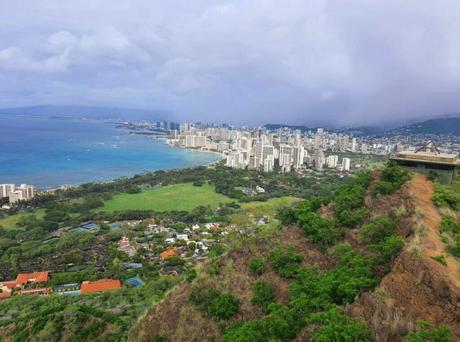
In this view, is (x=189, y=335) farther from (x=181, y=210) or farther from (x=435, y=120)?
(x=435, y=120)

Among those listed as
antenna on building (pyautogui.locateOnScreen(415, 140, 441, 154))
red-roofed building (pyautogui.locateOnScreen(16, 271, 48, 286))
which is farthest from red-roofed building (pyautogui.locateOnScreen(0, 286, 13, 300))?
antenna on building (pyautogui.locateOnScreen(415, 140, 441, 154))

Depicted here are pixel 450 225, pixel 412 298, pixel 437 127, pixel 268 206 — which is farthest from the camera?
pixel 437 127

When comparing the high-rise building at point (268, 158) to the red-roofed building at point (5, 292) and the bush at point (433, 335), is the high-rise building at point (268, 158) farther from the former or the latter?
the bush at point (433, 335)

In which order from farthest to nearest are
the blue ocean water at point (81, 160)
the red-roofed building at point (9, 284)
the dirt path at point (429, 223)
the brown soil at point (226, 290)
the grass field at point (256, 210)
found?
1. the blue ocean water at point (81, 160)
2. the grass field at point (256, 210)
3. the red-roofed building at point (9, 284)
4. the brown soil at point (226, 290)
5. the dirt path at point (429, 223)

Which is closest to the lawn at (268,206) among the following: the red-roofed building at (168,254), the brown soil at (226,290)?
the red-roofed building at (168,254)

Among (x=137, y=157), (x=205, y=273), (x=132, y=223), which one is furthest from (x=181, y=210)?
(x=137, y=157)

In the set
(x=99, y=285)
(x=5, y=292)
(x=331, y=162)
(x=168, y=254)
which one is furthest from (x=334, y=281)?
(x=331, y=162)

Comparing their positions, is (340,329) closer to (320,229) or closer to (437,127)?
(320,229)
